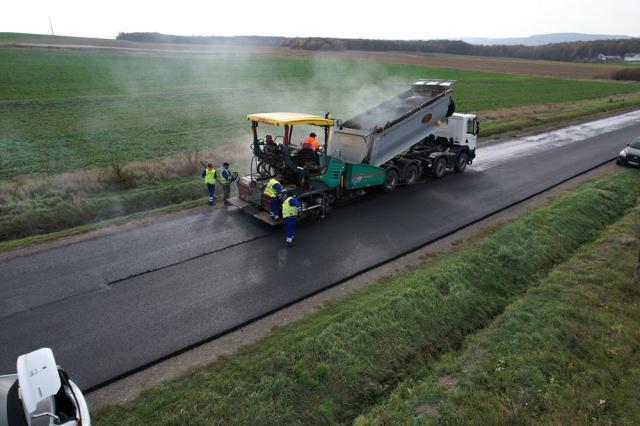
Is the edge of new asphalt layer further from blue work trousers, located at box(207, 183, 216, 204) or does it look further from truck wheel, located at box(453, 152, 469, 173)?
blue work trousers, located at box(207, 183, 216, 204)

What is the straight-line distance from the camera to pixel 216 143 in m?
19.3

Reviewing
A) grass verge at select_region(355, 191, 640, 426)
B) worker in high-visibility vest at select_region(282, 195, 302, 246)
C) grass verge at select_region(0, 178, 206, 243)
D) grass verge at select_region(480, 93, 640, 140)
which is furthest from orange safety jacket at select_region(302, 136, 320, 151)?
grass verge at select_region(480, 93, 640, 140)

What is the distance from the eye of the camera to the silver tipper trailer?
12.9 m

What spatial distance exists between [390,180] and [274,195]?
16.1ft

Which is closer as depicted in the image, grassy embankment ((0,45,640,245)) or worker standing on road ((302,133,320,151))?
worker standing on road ((302,133,320,151))

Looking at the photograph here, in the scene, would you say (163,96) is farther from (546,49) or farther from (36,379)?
(546,49)

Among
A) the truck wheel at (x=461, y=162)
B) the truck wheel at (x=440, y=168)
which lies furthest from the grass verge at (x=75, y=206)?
the truck wheel at (x=461, y=162)

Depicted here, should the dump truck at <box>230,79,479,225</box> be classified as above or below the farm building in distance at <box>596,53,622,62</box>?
above

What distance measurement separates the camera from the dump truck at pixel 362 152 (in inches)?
447

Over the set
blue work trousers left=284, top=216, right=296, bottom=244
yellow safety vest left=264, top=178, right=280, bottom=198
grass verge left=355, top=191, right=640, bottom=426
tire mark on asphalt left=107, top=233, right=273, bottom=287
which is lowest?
tire mark on asphalt left=107, top=233, right=273, bottom=287

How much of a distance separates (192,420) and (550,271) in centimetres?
752

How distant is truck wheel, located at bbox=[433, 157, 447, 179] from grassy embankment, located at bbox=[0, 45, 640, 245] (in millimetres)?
6283

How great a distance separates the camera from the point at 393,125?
13164 mm

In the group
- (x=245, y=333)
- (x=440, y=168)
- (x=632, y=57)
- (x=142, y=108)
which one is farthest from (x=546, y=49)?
(x=245, y=333)
